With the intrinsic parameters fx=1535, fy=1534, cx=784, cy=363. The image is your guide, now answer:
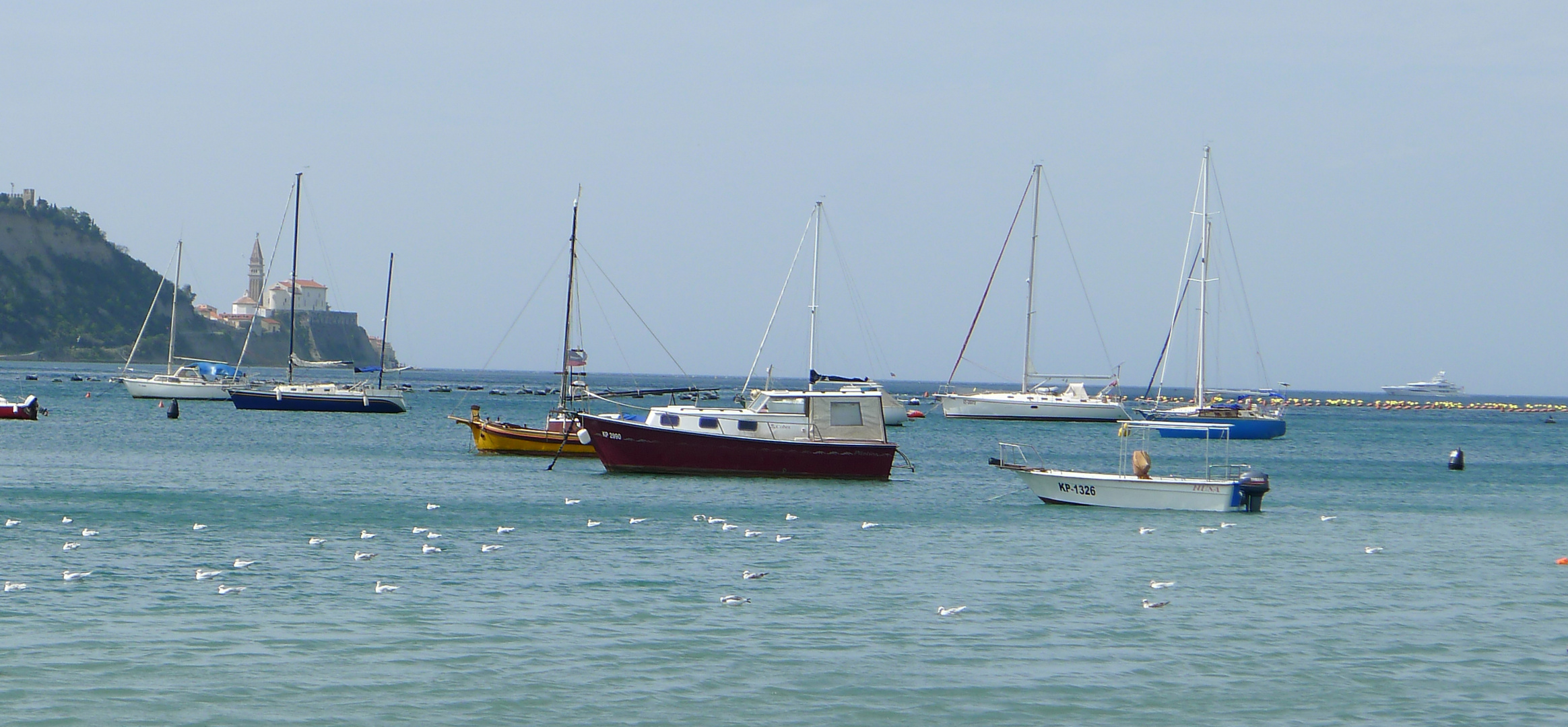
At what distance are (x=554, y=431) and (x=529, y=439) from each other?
35.1 inches

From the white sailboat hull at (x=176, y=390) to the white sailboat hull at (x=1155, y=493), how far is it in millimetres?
81075

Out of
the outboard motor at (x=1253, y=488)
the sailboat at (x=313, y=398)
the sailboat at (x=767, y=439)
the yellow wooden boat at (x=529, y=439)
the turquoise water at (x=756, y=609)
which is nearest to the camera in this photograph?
the turquoise water at (x=756, y=609)

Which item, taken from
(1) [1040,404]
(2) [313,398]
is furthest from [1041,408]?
(2) [313,398]

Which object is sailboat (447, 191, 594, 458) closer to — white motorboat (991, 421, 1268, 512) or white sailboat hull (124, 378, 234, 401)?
white motorboat (991, 421, 1268, 512)

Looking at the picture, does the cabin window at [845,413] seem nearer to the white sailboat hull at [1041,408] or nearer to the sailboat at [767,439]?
the sailboat at [767,439]

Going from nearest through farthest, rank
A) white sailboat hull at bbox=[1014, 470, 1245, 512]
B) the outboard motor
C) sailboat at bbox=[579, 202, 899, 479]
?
1. white sailboat hull at bbox=[1014, 470, 1245, 512]
2. the outboard motor
3. sailboat at bbox=[579, 202, 899, 479]

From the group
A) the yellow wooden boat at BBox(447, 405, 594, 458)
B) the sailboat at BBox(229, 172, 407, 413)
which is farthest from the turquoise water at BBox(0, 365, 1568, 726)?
the sailboat at BBox(229, 172, 407, 413)

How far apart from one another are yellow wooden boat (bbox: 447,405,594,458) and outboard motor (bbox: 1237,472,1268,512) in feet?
73.8

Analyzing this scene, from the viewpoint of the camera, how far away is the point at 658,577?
75.2 ft

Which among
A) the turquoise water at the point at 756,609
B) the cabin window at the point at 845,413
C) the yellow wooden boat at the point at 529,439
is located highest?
the cabin window at the point at 845,413

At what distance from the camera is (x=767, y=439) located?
135ft

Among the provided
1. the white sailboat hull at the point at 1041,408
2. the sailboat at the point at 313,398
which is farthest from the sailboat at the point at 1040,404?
the sailboat at the point at 313,398

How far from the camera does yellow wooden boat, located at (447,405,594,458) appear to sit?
50656 mm

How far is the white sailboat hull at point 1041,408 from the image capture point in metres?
92.8
